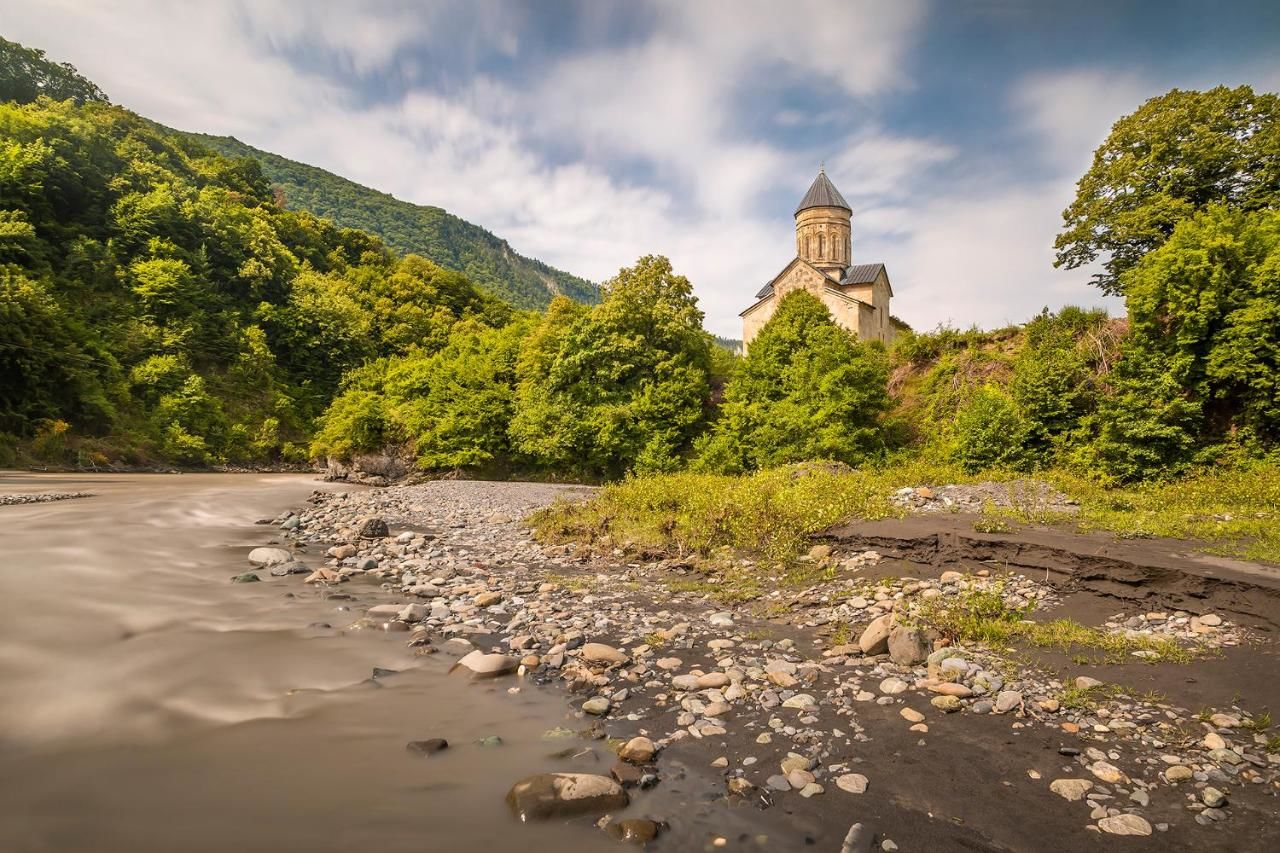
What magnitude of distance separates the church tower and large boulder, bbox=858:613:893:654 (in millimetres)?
51215

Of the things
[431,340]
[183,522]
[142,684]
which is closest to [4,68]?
[431,340]

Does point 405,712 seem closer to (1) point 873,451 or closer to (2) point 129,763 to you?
(2) point 129,763

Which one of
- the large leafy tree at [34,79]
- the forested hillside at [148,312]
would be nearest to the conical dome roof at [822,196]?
the forested hillside at [148,312]

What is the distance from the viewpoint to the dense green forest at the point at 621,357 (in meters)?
16.5

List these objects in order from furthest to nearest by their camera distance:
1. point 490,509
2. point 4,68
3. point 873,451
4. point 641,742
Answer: point 4,68 < point 873,451 < point 490,509 < point 641,742

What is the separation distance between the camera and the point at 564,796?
3.77 meters

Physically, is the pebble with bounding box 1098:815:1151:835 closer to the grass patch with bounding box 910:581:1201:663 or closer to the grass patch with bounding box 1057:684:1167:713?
the grass patch with bounding box 1057:684:1167:713

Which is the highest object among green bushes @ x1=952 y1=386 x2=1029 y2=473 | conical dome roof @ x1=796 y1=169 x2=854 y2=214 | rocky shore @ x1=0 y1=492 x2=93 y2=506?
conical dome roof @ x1=796 y1=169 x2=854 y2=214

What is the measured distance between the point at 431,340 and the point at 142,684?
65714 millimetres

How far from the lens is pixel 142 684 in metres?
5.30

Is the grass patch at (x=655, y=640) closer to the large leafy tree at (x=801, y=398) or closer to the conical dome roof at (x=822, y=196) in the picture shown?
the large leafy tree at (x=801, y=398)

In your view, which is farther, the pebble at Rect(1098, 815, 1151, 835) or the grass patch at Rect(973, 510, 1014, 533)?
the grass patch at Rect(973, 510, 1014, 533)

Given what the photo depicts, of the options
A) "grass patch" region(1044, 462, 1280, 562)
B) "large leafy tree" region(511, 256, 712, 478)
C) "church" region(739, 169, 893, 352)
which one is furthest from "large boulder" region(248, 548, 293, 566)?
"church" region(739, 169, 893, 352)

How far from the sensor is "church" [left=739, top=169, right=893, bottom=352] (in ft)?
149
